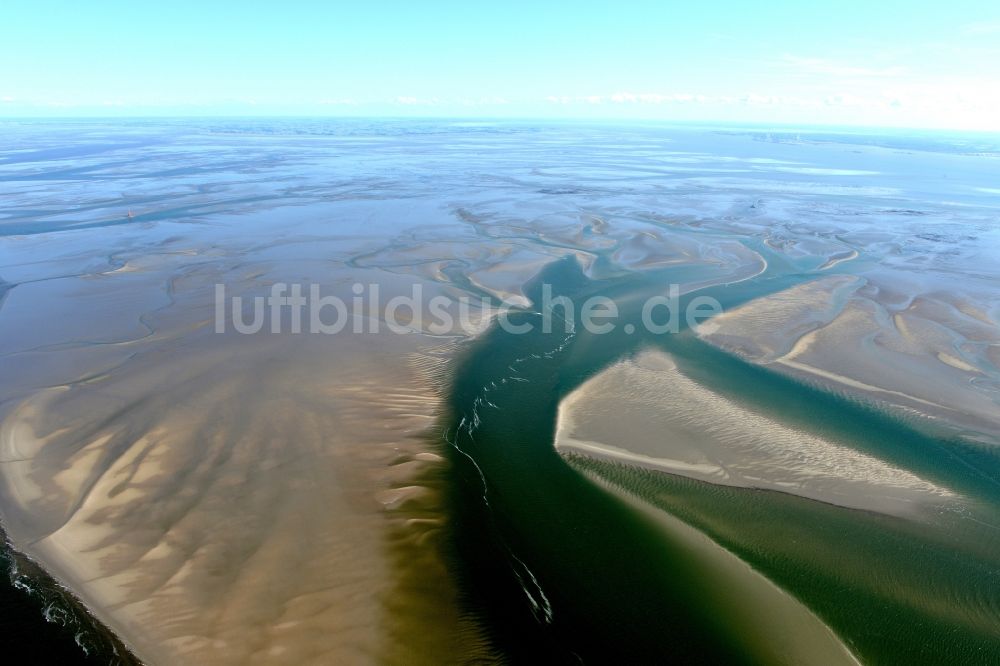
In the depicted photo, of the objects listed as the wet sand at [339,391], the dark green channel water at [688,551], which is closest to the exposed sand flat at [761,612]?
the dark green channel water at [688,551]

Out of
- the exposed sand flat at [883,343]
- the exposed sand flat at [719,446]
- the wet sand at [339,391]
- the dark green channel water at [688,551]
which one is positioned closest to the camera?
the dark green channel water at [688,551]

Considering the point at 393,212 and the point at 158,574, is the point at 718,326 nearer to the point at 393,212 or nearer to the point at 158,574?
the point at 158,574

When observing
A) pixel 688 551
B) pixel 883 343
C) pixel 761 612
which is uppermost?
pixel 883 343

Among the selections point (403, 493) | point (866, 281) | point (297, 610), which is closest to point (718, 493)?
point (403, 493)

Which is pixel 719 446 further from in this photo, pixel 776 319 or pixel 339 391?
pixel 339 391

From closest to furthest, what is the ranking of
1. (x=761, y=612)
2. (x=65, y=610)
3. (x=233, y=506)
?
(x=65, y=610) → (x=761, y=612) → (x=233, y=506)

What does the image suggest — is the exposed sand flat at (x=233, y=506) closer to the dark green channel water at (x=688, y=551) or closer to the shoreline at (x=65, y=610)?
the shoreline at (x=65, y=610)

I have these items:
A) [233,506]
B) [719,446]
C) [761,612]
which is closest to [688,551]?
[761,612]

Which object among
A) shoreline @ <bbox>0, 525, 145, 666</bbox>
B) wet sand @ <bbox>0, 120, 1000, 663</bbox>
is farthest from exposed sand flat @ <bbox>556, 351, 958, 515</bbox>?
shoreline @ <bbox>0, 525, 145, 666</bbox>

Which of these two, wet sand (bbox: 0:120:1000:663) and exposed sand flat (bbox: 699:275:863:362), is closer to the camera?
wet sand (bbox: 0:120:1000:663)

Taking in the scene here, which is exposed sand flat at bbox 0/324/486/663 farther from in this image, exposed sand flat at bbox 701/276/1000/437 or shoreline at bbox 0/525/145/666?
exposed sand flat at bbox 701/276/1000/437
